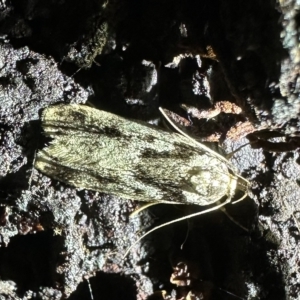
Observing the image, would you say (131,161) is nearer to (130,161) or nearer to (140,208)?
(130,161)

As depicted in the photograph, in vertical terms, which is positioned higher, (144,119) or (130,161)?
(144,119)

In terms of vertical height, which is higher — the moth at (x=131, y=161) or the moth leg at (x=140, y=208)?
the moth at (x=131, y=161)

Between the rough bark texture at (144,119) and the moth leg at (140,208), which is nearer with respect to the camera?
the rough bark texture at (144,119)

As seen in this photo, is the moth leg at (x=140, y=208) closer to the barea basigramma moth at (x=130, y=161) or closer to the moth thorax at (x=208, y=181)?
the barea basigramma moth at (x=130, y=161)

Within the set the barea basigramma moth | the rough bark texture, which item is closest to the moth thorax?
the barea basigramma moth

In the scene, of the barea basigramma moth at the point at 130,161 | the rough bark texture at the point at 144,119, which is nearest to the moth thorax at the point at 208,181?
the barea basigramma moth at the point at 130,161

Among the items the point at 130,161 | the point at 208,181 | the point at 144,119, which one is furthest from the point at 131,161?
the point at 208,181

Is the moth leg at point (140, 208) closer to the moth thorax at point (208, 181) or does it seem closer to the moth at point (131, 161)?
the moth at point (131, 161)

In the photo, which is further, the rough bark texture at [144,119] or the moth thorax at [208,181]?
the moth thorax at [208,181]

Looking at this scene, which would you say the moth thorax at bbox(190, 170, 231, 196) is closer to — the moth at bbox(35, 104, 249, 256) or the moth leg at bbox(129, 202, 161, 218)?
the moth at bbox(35, 104, 249, 256)
